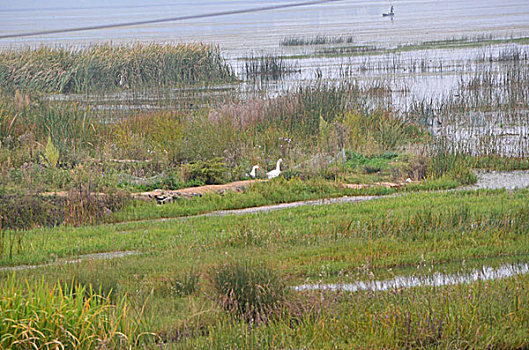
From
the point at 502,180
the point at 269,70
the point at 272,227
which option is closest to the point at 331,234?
the point at 272,227

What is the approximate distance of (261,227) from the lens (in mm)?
9828

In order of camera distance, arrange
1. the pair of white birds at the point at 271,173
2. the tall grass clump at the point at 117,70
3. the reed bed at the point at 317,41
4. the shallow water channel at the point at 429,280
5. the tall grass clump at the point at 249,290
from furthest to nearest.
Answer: the reed bed at the point at 317,41
the tall grass clump at the point at 117,70
the pair of white birds at the point at 271,173
the shallow water channel at the point at 429,280
the tall grass clump at the point at 249,290

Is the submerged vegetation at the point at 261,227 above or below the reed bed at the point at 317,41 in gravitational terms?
below

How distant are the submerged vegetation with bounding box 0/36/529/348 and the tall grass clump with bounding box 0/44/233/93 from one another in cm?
940

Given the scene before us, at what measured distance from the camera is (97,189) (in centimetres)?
1216

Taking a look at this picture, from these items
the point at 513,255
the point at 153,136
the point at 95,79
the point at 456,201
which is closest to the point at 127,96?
the point at 95,79

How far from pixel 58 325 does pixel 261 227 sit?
15.6 ft

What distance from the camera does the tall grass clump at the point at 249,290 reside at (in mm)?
6316

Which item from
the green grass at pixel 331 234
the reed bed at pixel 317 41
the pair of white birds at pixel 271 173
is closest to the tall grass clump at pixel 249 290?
the green grass at pixel 331 234

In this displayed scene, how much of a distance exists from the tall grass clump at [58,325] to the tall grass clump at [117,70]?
87.3ft

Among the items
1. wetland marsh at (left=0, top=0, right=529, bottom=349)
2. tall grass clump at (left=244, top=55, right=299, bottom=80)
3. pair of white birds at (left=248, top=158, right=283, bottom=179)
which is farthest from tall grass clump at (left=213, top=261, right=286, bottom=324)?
tall grass clump at (left=244, top=55, right=299, bottom=80)

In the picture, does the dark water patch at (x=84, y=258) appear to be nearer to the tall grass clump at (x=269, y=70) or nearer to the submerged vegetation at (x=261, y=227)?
the submerged vegetation at (x=261, y=227)

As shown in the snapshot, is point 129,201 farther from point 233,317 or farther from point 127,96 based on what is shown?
point 127,96

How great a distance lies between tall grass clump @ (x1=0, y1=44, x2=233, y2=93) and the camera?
32188 mm
